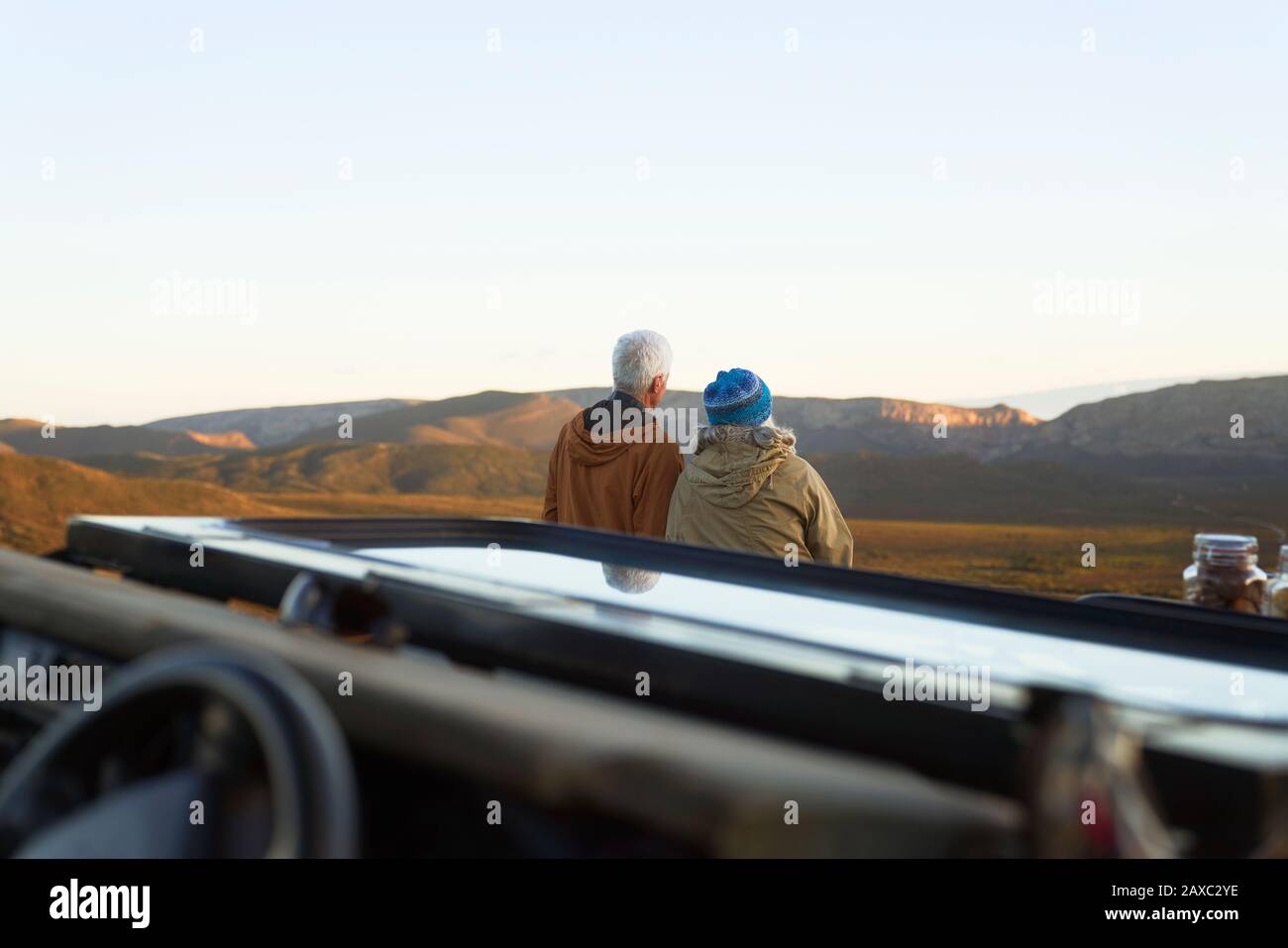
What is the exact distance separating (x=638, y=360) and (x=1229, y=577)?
2.06m

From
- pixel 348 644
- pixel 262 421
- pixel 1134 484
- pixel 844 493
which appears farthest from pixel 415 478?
pixel 348 644

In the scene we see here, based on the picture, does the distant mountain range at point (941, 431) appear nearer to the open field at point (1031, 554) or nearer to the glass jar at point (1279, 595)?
the open field at point (1031, 554)

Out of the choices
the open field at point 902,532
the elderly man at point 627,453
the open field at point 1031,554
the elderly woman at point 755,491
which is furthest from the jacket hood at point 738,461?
the open field at point 902,532

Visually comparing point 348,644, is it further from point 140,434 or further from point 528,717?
point 140,434

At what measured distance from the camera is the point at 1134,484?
32781mm

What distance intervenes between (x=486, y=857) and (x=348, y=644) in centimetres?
27

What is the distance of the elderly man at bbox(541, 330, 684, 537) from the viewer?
3.77 metres

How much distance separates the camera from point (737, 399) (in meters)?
3.43

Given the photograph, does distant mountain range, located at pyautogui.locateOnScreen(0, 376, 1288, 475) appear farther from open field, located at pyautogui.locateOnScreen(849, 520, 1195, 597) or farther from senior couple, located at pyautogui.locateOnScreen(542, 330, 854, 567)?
senior couple, located at pyautogui.locateOnScreen(542, 330, 854, 567)

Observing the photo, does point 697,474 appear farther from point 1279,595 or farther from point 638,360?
point 1279,595

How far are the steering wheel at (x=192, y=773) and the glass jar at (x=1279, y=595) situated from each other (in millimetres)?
1840

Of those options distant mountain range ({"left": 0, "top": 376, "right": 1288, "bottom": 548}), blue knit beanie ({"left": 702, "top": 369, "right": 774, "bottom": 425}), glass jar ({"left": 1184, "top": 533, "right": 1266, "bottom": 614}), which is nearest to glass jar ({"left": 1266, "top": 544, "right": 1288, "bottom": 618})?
glass jar ({"left": 1184, "top": 533, "right": 1266, "bottom": 614})

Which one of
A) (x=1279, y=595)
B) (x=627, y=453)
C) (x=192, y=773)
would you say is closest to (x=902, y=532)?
(x=627, y=453)
